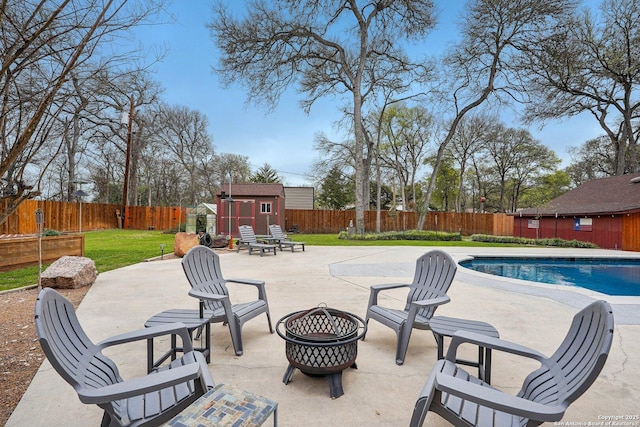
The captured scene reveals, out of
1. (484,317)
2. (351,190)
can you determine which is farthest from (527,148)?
(484,317)

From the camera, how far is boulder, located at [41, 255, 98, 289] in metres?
4.97

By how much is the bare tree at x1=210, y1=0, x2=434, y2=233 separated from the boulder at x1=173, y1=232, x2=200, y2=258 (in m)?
9.06

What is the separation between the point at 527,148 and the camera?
90.8 feet

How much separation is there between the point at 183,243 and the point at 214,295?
23.3 ft

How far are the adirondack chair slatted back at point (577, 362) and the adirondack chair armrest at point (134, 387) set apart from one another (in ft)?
5.46

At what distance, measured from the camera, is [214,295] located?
105 inches

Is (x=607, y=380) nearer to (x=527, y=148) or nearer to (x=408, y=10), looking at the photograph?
(x=408, y=10)

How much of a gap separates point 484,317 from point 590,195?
1978cm

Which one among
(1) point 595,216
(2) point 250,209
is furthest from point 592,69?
(2) point 250,209

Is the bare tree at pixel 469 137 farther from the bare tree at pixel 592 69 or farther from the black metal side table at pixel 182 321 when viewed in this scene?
the black metal side table at pixel 182 321

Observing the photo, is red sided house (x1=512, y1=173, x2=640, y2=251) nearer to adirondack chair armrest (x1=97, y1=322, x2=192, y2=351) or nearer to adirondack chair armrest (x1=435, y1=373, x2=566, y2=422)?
adirondack chair armrest (x1=435, y1=373, x2=566, y2=422)

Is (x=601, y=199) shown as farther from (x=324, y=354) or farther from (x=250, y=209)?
(x=324, y=354)

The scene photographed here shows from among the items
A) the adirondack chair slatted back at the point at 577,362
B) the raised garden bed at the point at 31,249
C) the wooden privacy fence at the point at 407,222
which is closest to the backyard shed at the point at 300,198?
the wooden privacy fence at the point at 407,222

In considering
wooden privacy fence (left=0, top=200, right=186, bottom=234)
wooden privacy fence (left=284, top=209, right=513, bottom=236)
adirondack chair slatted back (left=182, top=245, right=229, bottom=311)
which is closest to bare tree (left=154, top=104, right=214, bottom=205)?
wooden privacy fence (left=0, top=200, right=186, bottom=234)
